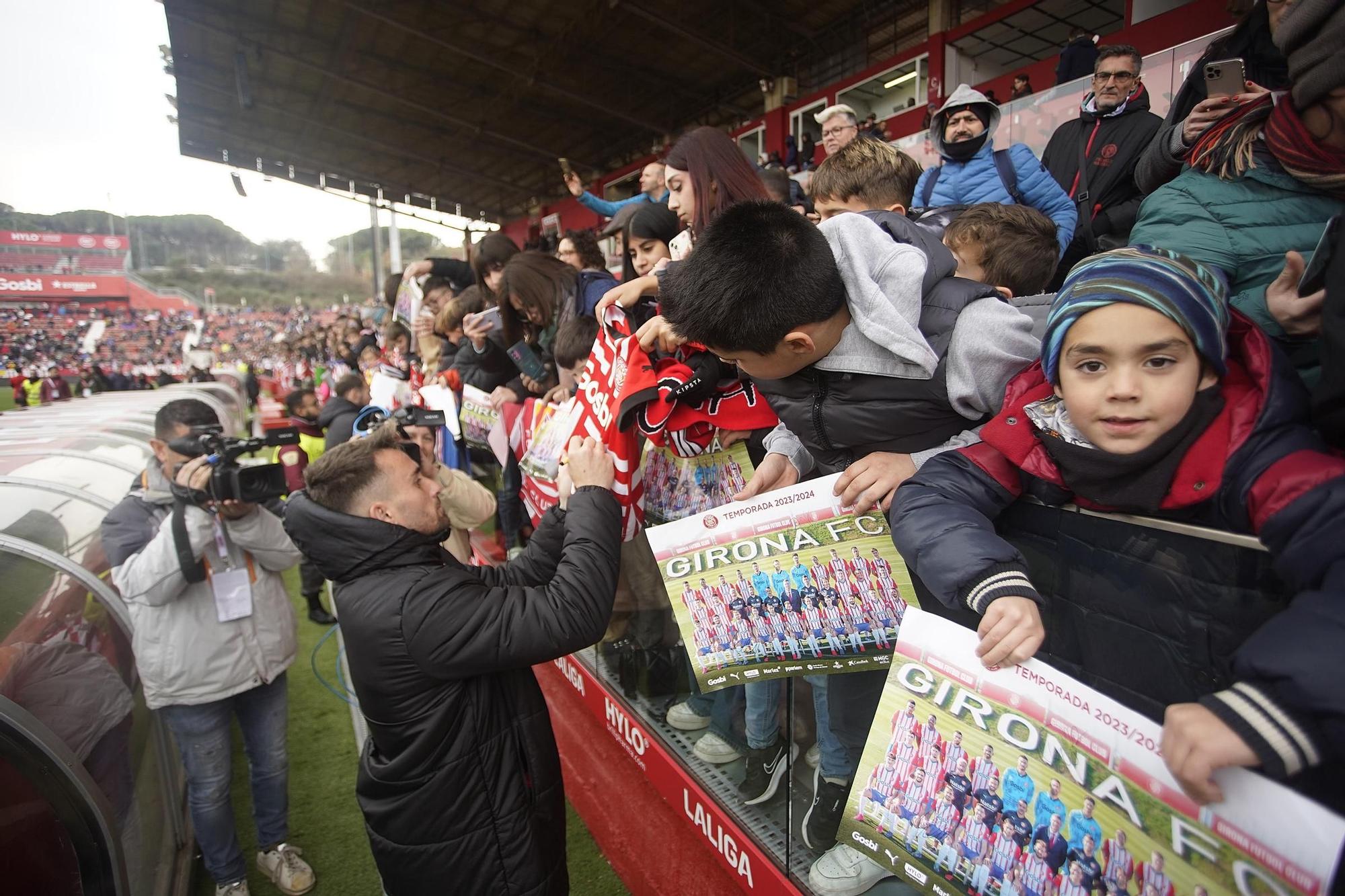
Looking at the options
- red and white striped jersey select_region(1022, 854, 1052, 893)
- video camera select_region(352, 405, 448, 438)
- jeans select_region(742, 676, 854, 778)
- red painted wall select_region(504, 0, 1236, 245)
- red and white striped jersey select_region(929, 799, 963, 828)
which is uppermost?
red painted wall select_region(504, 0, 1236, 245)

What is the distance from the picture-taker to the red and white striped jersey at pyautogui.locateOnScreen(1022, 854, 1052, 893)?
90cm

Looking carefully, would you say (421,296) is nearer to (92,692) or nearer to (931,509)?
(92,692)

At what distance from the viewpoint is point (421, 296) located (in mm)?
5141

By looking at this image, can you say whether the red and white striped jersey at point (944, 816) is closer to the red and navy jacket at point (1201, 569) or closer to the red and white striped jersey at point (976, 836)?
the red and white striped jersey at point (976, 836)

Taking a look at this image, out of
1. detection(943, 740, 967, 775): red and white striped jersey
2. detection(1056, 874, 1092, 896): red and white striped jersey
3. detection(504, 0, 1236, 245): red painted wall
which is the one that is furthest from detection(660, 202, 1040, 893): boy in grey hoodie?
detection(504, 0, 1236, 245): red painted wall

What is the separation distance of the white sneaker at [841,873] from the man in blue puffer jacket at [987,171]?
7.61ft

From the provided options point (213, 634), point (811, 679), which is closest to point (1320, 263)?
point (811, 679)

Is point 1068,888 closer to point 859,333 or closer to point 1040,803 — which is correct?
point 1040,803

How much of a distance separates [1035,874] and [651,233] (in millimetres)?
2310

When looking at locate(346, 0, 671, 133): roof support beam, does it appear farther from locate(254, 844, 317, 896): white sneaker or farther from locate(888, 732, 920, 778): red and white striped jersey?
locate(888, 732, 920, 778): red and white striped jersey

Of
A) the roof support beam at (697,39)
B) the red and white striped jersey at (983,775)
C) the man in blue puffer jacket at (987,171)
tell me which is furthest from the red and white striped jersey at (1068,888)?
the roof support beam at (697,39)

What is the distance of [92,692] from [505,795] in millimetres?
1534

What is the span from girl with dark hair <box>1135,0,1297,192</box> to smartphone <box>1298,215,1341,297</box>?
0.67m

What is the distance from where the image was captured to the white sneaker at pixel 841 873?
4.59ft
